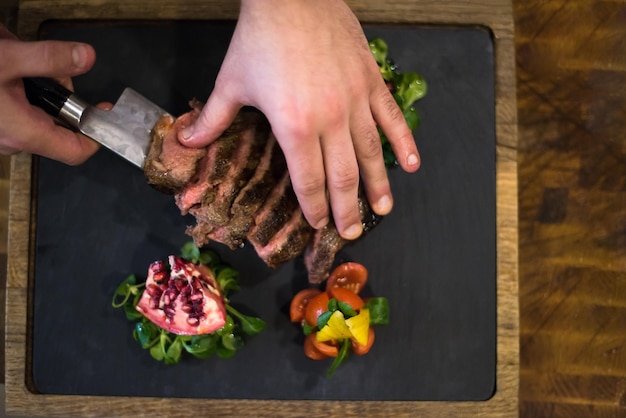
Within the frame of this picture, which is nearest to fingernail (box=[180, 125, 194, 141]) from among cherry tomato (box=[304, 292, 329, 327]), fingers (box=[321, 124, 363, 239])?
fingers (box=[321, 124, 363, 239])

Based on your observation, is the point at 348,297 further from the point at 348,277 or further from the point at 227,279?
the point at 227,279

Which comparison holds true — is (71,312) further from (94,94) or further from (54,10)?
(54,10)

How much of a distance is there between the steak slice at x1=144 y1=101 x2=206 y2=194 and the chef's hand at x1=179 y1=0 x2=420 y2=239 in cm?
13

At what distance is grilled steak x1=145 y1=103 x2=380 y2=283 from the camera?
71.4 inches

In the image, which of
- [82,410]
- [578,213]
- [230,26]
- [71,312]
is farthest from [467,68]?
[82,410]

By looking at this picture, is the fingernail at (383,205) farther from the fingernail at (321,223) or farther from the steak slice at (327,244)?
the fingernail at (321,223)

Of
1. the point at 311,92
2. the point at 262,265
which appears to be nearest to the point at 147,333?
the point at 262,265

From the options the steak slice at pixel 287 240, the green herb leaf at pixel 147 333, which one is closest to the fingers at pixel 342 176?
the steak slice at pixel 287 240

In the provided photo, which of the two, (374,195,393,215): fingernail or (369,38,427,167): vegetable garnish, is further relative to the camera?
(369,38,427,167): vegetable garnish

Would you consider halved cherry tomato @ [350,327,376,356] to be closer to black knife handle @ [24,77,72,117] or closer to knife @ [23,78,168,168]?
knife @ [23,78,168,168]

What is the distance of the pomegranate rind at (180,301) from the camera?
195 centimetres

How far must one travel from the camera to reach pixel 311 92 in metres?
1.48

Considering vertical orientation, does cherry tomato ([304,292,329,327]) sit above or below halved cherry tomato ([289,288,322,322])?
above

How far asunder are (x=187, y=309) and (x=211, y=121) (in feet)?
1.99
